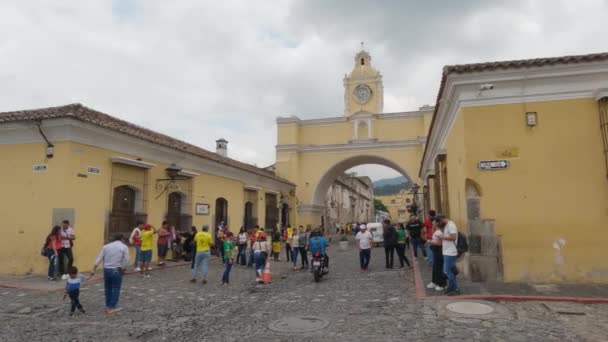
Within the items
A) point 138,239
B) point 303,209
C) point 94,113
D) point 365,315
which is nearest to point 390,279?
point 365,315

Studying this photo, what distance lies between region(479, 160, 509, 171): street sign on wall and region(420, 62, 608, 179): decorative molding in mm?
1210

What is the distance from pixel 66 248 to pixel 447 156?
10.00m

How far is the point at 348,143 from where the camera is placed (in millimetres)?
27469

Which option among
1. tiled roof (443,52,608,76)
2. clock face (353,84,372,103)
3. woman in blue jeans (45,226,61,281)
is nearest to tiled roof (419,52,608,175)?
tiled roof (443,52,608,76)

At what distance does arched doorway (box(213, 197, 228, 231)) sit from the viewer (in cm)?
1723

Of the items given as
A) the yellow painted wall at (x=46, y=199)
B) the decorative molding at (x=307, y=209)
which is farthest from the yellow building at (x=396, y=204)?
the yellow painted wall at (x=46, y=199)

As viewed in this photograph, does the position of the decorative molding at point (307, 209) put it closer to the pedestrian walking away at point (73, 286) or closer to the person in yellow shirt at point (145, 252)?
the person in yellow shirt at point (145, 252)

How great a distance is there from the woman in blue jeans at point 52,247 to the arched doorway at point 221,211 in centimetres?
773

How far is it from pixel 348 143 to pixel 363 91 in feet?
14.1

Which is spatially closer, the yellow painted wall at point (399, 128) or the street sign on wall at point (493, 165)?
the street sign on wall at point (493, 165)

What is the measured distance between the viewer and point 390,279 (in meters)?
9.91

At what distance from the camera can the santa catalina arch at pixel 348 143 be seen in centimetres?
2675

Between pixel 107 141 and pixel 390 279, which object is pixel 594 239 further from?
pixel 107 141

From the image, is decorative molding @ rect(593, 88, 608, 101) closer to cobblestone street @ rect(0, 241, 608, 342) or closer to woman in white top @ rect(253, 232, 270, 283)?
cobblestone street @ rect(0, 241, 608, 342)
